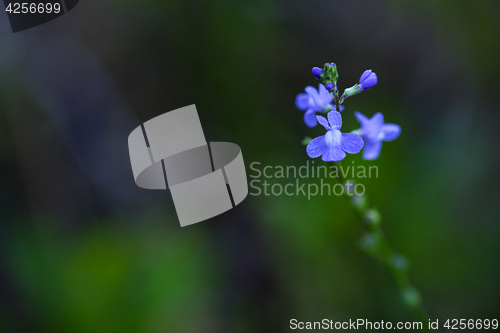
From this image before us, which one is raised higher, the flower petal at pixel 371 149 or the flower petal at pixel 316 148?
the flower petal at pixel 316 148

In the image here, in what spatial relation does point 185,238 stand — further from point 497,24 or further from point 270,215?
point 497,24

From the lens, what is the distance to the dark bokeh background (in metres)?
3.02

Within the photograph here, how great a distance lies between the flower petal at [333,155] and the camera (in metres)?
1.36

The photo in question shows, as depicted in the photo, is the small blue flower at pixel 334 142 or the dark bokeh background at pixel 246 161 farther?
the dark bokeh background at pixel 246 161

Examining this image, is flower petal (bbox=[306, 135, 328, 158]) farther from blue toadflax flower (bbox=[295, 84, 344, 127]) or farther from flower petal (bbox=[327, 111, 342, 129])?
blue toadflax flower (bbox=[295, 84, 344, 127])

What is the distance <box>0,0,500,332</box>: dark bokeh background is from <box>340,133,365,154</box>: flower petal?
67.5 inches

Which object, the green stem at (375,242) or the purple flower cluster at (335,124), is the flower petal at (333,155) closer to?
the purple flower cluster at (335,124)

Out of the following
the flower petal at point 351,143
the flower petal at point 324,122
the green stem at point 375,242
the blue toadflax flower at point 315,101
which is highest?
the blue toadflax flower at point 315,101

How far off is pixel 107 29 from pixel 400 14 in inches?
96.2

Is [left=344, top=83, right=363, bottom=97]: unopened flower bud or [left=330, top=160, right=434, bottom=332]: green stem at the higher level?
[left=344, top=83, right=363, bottom=97]: unopened flower bud

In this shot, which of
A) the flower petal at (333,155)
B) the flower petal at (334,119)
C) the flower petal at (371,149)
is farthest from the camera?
the flower petal at (371,149)

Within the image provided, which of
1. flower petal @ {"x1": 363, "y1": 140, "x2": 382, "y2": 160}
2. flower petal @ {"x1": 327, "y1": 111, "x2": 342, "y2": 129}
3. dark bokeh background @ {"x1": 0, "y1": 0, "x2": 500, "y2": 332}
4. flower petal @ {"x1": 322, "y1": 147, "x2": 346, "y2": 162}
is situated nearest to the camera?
flower petal @ {"x1": 322, "y1": 147, "x2": 346, "y2": 162}

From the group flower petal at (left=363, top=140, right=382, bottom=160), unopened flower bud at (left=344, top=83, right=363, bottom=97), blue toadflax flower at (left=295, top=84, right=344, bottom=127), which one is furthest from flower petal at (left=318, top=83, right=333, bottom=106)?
flower petal at (left=363, top=140, right=382, bottom=160)

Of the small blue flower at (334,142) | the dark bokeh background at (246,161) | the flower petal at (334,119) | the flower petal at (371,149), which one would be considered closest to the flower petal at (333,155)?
the small blue flower at (334,142)
